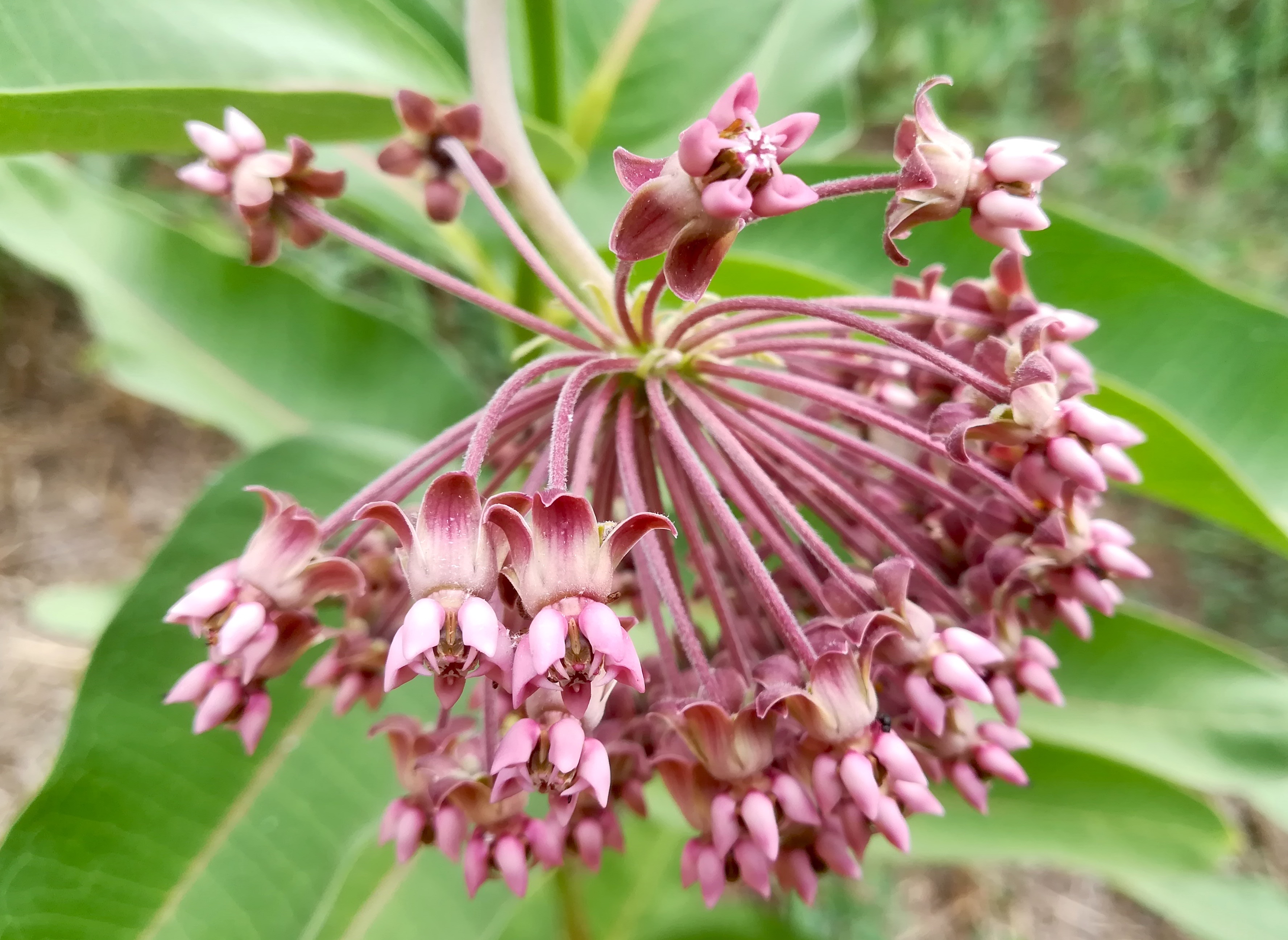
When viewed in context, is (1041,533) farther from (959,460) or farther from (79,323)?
(79,323)

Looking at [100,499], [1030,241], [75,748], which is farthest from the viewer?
[100,499]

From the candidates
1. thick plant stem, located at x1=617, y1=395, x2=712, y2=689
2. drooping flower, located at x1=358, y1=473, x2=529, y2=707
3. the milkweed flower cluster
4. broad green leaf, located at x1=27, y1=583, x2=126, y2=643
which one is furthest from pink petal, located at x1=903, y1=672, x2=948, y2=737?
broad green leaf, located at x1=27, y1=583, x2=126, y2=643

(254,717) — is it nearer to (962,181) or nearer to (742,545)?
(742,545)

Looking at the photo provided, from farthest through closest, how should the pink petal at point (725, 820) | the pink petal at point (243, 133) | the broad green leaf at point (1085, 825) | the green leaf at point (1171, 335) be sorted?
1. the broad green leaf at point (1085, 825)
2. the green leaf at point (1171, 335)
3. the pink petal at point (243, 133)
4. the pink petal at point (725, 820)

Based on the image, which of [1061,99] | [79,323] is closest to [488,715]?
[79,323]

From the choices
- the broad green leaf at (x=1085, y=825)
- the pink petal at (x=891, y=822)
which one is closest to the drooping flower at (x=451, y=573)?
the pink petal at (x=891, y=822)

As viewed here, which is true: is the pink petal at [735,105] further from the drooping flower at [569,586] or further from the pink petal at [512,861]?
the pink petal at [512,861]

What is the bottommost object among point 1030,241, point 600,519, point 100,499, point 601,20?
point 600,519
